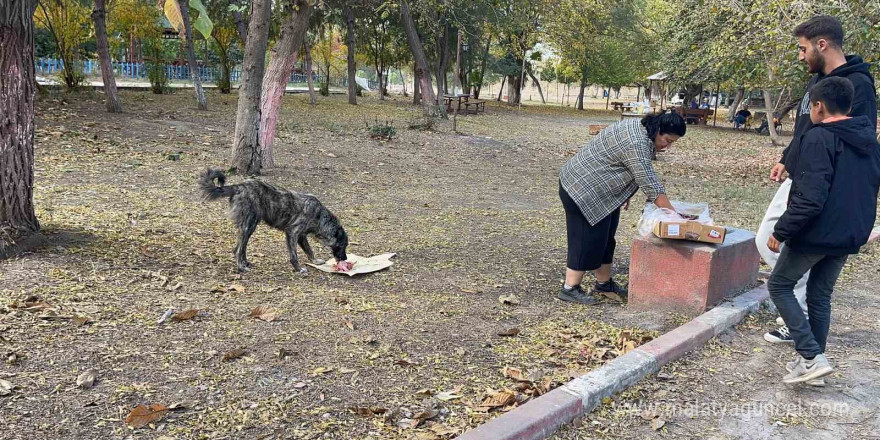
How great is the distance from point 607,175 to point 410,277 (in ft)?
6.18

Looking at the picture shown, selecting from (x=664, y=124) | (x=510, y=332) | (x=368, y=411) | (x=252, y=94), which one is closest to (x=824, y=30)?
(x=664, y=124)

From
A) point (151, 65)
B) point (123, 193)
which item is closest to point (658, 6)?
point (151, 65)

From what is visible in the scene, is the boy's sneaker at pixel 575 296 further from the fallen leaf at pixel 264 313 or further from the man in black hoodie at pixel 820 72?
the fallen leaf at pixel 264 313

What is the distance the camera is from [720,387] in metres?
4.11

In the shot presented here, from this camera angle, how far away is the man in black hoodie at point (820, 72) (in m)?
4.32

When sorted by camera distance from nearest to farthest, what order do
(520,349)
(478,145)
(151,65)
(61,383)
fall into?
(61,383) → (520,349) → (478,145) → (151,65)

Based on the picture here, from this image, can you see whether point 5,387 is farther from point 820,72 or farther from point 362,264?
point 820,72

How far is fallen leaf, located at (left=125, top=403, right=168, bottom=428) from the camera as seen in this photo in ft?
10.3

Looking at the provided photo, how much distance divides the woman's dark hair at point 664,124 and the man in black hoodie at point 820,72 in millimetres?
708

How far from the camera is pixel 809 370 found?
13.4ft

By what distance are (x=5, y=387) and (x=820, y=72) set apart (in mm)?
5073

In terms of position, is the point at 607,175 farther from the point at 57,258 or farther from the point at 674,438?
the point at 57,258

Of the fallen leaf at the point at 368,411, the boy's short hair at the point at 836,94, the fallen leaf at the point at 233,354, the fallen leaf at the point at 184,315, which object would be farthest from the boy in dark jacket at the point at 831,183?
the fallen leaf at the point at 184,315

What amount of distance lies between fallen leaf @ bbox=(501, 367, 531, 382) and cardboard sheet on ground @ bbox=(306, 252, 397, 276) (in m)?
2.15
